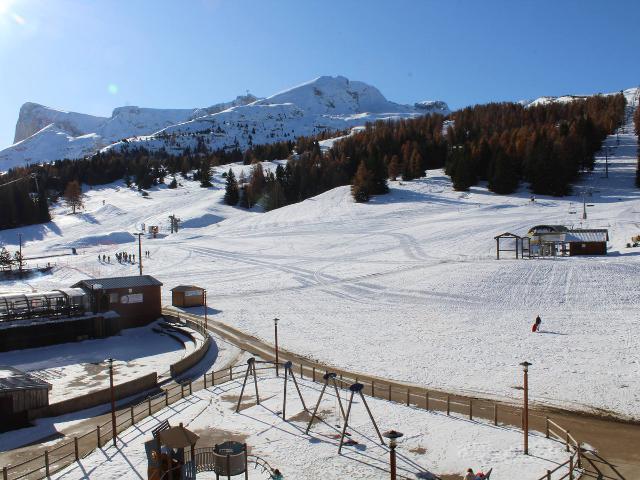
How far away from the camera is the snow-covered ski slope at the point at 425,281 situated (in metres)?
26.2

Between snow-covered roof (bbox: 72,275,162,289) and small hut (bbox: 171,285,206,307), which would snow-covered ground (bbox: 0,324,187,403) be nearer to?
snow-covered roof (bbox: 72,275,162,289)

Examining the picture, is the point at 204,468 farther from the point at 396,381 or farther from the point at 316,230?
the point at 316,230

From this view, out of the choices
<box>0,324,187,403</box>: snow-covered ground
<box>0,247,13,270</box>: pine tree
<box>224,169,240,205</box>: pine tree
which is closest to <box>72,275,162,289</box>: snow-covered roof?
<box>0,324,187,403</box>: snow-covered ground

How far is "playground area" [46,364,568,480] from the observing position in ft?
50.1

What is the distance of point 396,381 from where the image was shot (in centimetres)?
2477

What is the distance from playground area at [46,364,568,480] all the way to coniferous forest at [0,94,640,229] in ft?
202

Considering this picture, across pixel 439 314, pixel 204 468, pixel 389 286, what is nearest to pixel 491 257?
pixel 389 286

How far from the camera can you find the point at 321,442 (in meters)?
17.3

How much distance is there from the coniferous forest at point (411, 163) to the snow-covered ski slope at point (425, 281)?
15.7 feet

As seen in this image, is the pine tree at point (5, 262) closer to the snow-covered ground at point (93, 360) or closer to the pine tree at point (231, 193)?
the snow-covered ground at point (93, 360)

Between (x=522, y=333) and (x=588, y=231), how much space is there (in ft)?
87.7

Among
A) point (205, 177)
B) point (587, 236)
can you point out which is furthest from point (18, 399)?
point (205, 177)

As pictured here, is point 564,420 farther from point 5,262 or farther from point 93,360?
point 5,262

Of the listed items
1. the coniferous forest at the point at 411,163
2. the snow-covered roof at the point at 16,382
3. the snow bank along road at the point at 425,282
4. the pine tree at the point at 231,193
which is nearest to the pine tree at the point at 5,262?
the snow bank along road at the point at 425,282
